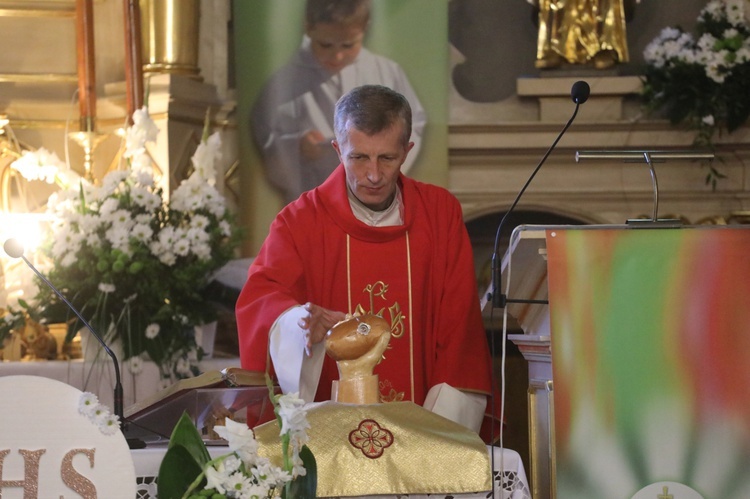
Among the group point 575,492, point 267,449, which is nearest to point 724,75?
point 575,492

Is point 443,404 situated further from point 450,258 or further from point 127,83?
point 127,83

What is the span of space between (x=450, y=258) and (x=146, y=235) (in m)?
1.65

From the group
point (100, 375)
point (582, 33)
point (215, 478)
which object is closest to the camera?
point (215, 478)

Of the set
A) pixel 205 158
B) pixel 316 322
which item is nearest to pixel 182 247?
pixel 205 158

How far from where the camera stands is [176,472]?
2336 mm

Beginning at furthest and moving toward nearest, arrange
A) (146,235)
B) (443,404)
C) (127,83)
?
1. (127,83)
2. (146,235)
3. (443,404)

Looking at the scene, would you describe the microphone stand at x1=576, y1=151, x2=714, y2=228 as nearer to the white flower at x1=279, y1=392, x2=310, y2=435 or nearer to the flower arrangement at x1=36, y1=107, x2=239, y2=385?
the white flower at x1=279, y1=392, x2=310, y2=435

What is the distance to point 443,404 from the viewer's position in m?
3.39

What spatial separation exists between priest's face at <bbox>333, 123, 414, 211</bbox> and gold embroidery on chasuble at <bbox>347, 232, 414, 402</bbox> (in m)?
0.21

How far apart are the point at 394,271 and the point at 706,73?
339 centimetres

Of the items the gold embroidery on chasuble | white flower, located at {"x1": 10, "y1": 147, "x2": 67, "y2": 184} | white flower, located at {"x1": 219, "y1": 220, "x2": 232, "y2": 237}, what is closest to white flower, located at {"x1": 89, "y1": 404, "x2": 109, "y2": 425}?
the gold embroidery on chasuble

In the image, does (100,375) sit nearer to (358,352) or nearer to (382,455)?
(358,352)

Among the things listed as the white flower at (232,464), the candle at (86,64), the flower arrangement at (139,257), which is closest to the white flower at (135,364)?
the flower arrangement at (139,257)

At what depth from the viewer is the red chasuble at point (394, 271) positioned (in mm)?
3639
